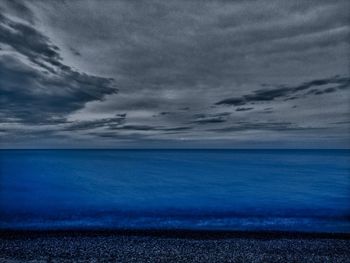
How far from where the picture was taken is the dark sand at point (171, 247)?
38.7 ft

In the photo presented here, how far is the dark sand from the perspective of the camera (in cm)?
1180

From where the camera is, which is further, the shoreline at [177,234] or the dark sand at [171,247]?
the shoreline at [177,234]

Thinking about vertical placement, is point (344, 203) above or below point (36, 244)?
below

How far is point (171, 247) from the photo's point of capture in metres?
13.4

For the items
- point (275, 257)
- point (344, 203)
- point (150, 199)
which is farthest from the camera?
point (150, 199)

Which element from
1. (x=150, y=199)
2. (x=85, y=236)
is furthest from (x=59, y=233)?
(x=150, y=199)

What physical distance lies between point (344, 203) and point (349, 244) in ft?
59.3

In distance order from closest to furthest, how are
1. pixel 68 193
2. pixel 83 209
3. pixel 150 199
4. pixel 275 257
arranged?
pixel 275 257, pixel 83 209, pixel 150 199, pixel 68 193

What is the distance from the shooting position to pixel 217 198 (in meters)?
33.2

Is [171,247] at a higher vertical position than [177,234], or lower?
higher

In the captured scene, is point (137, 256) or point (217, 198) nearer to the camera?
point (137, 256)

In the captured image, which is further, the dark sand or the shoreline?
the shoreline

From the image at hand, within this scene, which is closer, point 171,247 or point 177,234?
point 171,247

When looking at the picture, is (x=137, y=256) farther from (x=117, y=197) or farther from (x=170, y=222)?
(x=117, y=197)
